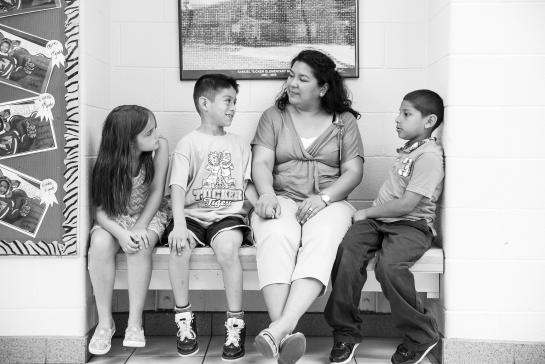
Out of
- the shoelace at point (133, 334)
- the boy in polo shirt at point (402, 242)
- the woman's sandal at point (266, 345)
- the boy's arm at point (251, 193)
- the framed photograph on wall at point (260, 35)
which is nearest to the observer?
the woman's sandal at point (266, 345)

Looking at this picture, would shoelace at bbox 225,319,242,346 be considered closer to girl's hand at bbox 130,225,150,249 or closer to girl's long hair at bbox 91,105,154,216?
girl's hand at bbox 130,225,150,249

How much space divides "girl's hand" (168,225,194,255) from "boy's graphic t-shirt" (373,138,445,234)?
Answer: 2.72 feet

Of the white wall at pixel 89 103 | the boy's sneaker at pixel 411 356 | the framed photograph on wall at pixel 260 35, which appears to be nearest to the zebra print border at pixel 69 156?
the white wall at pixel 89 103

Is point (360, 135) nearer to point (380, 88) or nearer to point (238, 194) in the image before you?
point (380, 88)

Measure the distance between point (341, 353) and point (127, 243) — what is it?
3.23 feet

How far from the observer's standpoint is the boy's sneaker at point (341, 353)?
9.45ft

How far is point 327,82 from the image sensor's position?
327cm

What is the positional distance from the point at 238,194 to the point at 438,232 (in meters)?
0.90

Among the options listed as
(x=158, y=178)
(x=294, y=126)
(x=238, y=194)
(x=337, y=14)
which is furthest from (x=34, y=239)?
(x=337, y=14)

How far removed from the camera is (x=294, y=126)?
10.7 ft

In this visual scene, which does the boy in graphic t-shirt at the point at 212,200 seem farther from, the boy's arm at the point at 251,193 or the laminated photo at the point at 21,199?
the laminated photo at the point at 21,199

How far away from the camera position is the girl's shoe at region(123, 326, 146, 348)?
114 inches

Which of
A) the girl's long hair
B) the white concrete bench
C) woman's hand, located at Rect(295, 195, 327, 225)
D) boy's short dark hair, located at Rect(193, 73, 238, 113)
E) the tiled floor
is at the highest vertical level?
boy's short dark hair, located at Rect(193, 73, 238, 113)

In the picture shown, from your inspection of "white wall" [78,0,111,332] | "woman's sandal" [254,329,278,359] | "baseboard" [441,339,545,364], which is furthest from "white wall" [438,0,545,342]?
"white wall" [78,0,111,332]
